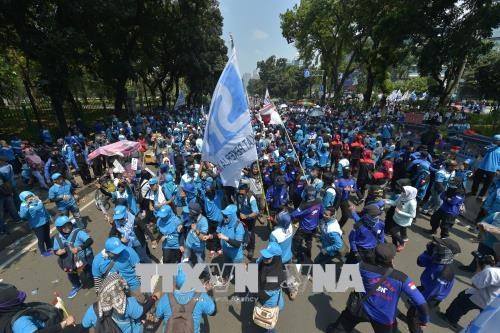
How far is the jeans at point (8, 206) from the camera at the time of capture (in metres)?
6.71

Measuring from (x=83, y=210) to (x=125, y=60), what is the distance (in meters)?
14.6

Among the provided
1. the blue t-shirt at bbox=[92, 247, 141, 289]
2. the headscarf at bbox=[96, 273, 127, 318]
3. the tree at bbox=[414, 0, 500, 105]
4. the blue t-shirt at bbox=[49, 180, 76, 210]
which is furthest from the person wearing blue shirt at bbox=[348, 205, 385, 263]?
the tree at bbox=[414, 0, 500, 105]

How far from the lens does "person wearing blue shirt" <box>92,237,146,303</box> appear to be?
3566 mm

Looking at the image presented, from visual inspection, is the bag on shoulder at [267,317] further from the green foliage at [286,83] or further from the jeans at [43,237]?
the green foliage at [286,83]

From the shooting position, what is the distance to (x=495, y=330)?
208 cm

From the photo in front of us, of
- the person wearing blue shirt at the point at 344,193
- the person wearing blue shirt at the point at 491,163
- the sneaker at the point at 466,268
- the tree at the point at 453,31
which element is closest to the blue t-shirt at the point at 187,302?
the person wearing blue shirt at the point at 344,193

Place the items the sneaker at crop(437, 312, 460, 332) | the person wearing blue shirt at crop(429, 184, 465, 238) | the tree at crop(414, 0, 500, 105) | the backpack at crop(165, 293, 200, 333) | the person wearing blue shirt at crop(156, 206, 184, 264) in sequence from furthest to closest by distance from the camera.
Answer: the tree at crop(414, 0, 500, 105)
the person wearing blue shirt at crop(429, 184, 465, 238)
the person wearing blue shirt at crop(156, 206, 184, 264)
the sneaker at crop(437, 312, 460, 332)
the backpack at crop(165, 293, 200, 333)

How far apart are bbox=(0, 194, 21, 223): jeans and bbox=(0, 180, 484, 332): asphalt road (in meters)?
0.84

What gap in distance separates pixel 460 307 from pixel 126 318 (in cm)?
439

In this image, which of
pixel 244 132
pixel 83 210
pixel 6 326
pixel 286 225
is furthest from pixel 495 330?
pixel 83 210

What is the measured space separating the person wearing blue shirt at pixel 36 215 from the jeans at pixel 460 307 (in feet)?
24.2

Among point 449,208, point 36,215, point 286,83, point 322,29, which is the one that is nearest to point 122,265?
point 36,215

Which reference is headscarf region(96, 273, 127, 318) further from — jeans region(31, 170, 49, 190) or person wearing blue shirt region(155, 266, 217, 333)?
jeans region(31, 170, 49, 190)

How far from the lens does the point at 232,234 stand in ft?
14.4
